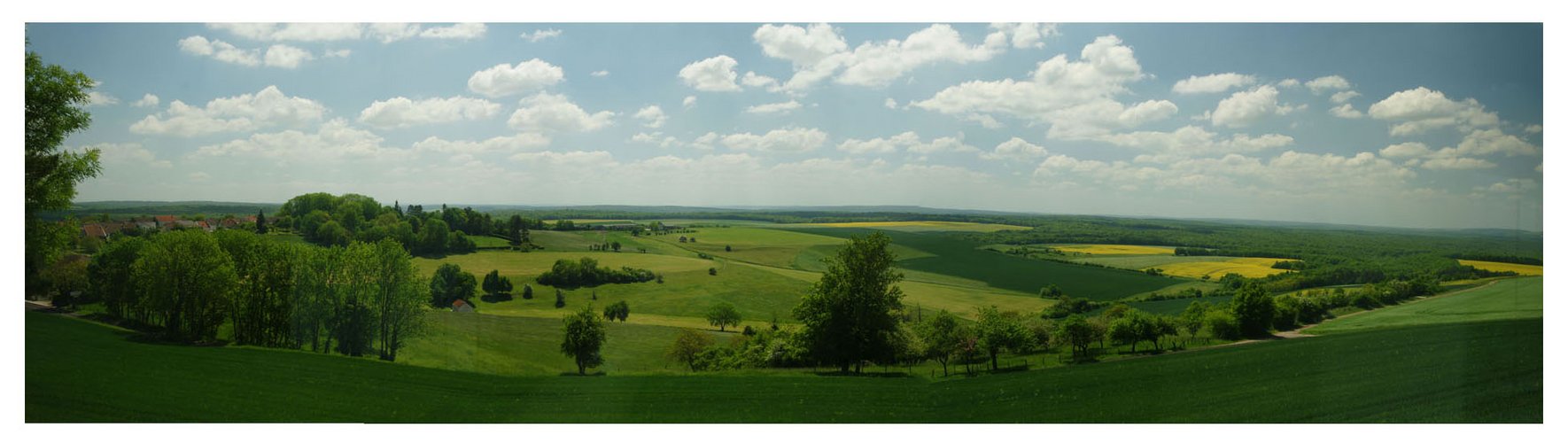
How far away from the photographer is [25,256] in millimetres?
11094

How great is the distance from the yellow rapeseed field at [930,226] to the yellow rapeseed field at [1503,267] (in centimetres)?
862

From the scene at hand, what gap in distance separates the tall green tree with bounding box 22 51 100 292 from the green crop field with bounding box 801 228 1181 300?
14237 millimetres

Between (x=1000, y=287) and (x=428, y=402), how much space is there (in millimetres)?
12450

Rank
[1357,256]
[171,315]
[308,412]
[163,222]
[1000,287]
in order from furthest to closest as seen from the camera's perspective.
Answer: [1000,287]
[1357,256]
[163,222]
[171,315]
[308,412]

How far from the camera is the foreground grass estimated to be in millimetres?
9820

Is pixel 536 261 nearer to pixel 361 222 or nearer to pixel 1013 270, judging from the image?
pixel 361 222

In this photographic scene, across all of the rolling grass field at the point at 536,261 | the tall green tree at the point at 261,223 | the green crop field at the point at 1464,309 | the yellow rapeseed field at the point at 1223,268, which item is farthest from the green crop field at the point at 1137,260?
the tall green tree at the point at 261,223

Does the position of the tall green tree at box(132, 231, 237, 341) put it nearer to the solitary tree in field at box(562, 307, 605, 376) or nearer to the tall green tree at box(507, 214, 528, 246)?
the tall green tree at box(507, 214, 528, 246)

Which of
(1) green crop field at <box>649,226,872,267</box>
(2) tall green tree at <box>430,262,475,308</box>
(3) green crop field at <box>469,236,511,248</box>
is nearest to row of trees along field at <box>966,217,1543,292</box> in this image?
(1) green crop field at <box>649,226,872,267</box>

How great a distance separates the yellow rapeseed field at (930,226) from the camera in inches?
632

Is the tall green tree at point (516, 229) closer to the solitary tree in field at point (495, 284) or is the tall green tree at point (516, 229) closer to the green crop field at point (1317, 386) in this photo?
the solitary tree in field at point (495, 284)

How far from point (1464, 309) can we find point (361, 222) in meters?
21.8

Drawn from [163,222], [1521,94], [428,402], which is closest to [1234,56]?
[1521,94]

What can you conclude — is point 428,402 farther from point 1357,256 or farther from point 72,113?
point 1357,256
